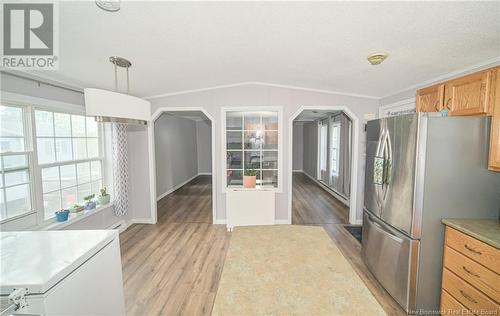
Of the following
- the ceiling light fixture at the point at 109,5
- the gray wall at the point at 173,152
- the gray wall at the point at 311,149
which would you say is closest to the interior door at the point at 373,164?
the ceiling light fixture at the point at 109,5

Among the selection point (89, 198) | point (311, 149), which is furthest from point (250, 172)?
point (311, 149)

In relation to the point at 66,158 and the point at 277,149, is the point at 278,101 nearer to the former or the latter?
the point at 277,149

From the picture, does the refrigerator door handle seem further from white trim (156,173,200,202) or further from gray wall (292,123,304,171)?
gray wall (292,123,304,171)

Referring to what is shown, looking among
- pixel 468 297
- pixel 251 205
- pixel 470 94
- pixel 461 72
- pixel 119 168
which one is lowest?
pixel 468 297

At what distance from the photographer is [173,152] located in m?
6.49

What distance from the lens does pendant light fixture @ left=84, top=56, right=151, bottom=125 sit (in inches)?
56.8

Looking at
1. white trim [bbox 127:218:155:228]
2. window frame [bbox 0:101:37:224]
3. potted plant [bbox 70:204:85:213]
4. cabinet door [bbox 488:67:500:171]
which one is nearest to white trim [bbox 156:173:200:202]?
white trim [bbox 127:218:155:228]

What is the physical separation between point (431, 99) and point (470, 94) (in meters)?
0.45

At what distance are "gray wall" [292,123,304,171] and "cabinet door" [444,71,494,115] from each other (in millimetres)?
7476

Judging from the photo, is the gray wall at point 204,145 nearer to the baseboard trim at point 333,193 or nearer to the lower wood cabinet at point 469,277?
the baseboard trim at point 333,193

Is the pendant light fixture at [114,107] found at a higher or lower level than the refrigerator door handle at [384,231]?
higher

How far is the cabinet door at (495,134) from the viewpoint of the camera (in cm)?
160

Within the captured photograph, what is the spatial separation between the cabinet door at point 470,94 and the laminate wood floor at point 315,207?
2673mm

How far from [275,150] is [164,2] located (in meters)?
2.83
